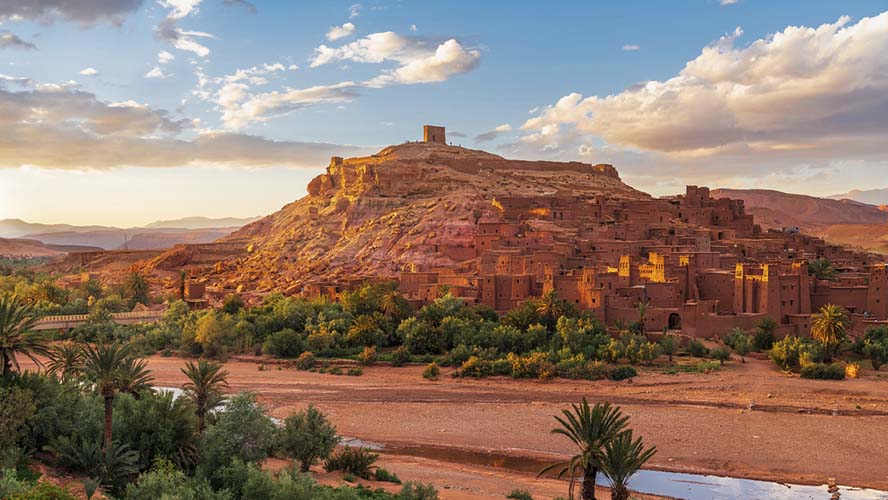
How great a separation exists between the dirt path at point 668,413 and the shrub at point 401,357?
0.57 m

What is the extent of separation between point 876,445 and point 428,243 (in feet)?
91.3

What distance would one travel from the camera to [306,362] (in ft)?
101

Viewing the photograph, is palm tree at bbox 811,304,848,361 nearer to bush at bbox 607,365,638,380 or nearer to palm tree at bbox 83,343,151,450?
bush at bbox 607,365,638,380

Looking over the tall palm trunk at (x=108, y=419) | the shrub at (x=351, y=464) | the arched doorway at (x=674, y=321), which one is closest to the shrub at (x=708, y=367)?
the arched doorway at (x=674, y=321)

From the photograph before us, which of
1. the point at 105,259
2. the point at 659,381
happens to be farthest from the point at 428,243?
the point at 105,259

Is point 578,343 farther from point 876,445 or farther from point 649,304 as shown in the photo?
point 876,445

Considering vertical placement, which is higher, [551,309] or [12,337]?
[12,337]

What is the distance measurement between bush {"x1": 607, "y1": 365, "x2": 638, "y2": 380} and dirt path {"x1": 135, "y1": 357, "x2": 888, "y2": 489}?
342 mm

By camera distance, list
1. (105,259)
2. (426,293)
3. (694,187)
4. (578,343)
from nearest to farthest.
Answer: (578,343)
(426,293)
(694,187)
(105,259)

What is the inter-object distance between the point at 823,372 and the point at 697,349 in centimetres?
448

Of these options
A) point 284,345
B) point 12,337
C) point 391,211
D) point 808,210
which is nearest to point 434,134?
point 391,211

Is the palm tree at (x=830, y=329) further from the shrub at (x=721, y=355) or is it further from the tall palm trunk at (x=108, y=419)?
the tall palm trunk at (x=108, y=419)

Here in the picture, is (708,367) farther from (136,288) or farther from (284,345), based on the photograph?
(136,288)

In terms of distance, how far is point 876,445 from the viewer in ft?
63.7
